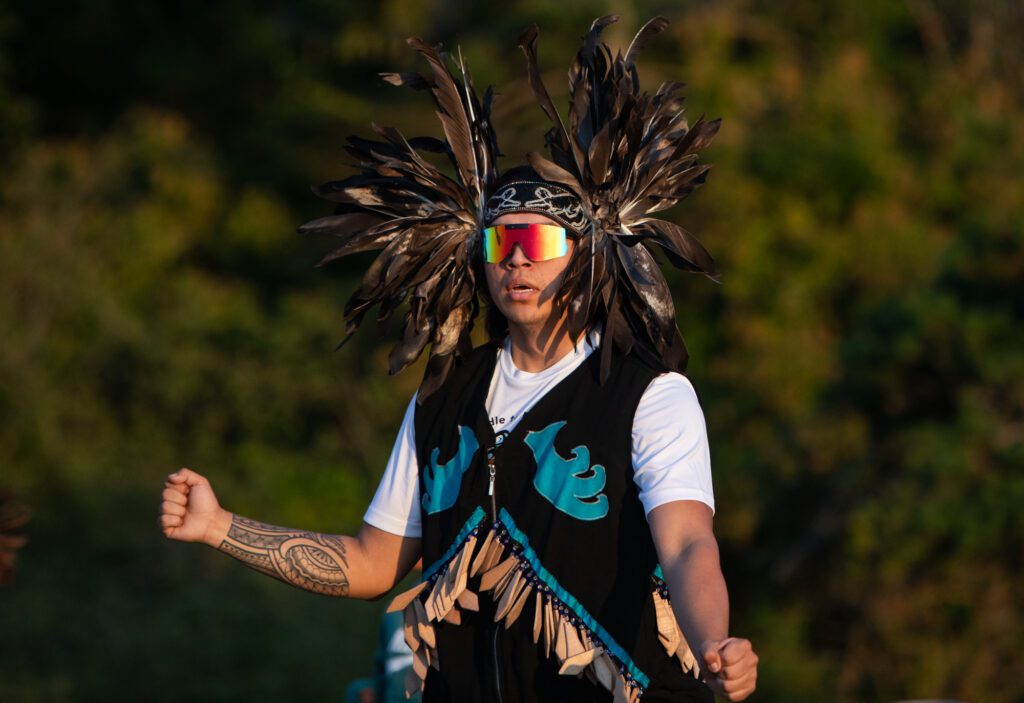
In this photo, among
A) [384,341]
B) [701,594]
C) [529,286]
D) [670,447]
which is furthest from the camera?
[384,341]

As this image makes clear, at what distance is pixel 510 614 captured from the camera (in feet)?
10.3

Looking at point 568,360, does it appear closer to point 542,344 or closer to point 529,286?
point 542,344

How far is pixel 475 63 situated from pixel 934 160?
4.74 meters

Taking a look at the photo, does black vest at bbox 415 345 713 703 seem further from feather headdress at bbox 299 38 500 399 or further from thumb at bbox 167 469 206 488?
thumb at bbox 167 469 206 488

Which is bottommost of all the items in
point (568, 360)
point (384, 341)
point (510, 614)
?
point (510, 614)

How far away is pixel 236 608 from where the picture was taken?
10.7 m

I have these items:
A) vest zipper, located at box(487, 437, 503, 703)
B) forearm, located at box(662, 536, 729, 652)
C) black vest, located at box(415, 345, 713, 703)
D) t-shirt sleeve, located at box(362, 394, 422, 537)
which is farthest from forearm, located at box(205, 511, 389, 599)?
forearm, located at box(662, 536, 729, 652)

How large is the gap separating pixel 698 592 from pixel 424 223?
1.37m

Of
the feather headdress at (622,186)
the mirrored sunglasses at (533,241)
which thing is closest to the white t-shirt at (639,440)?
the feather headdress at (622,186)

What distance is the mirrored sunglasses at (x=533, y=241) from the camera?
3.36m

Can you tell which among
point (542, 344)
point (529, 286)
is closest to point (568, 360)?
point (542, 344)

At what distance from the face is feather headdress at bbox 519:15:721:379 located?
33 mm

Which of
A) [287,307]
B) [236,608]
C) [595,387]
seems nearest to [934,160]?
[287,307]

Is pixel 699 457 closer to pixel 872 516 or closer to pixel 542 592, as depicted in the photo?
pixel 542 592
